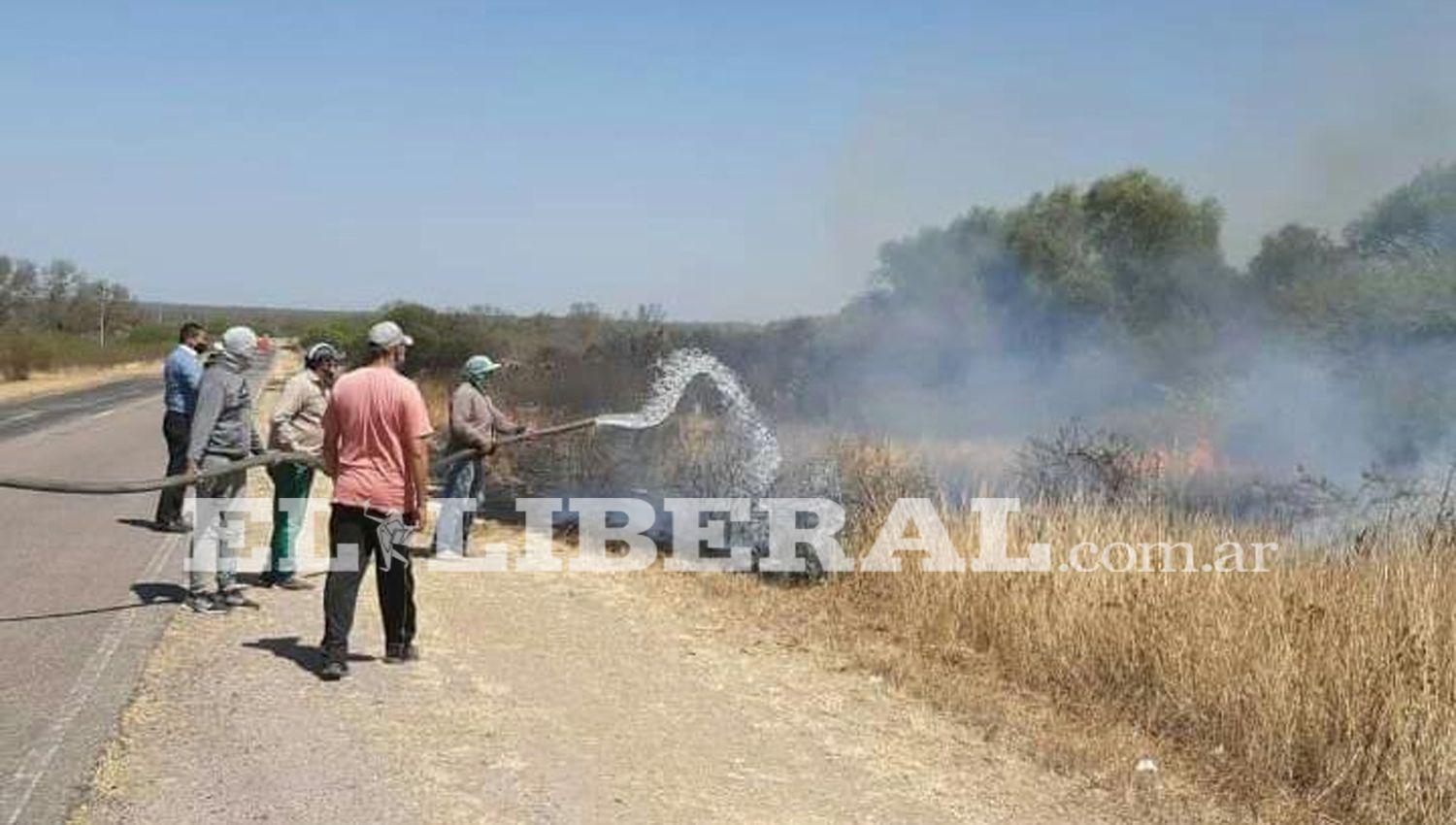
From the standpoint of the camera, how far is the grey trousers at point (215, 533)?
304 inches

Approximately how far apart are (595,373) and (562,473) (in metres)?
2.00

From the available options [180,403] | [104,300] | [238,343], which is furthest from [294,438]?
[104,300]

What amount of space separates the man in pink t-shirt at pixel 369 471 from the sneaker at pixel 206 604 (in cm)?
165

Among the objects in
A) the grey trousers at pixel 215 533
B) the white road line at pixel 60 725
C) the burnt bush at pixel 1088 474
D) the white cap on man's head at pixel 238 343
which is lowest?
the white road line at pixel 60 725

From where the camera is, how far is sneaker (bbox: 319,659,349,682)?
20.5 feet

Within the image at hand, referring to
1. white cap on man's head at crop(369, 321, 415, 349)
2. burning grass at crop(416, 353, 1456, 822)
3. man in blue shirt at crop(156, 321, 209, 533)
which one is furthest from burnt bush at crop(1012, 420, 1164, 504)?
man in blue shirt at crop(156, 321, 209, 533)

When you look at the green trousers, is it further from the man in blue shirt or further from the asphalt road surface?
the man in blue shirt

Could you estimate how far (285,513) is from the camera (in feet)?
27.8

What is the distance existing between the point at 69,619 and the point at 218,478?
1.16 meters

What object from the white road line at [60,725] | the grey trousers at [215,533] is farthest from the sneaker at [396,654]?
the grey trousers at [215,533]

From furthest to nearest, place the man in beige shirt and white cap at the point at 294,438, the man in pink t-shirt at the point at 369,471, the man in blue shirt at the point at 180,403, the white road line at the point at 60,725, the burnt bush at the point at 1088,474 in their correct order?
the man in blue shirt at the point at 180,403 < the burnt bush at the point at 1088,474 < the man in beige shirt and white cap at the point at 294,438 < the man in pink t-shirt at the point at 369,471 < the white road line at the point at 60,725

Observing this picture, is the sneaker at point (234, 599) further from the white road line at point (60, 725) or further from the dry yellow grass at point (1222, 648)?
the dry yellow grass at point (1222, 648)

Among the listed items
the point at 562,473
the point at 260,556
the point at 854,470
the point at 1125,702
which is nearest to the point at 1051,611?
the point at 1125,702

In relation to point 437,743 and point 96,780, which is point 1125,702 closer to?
point 437,743
